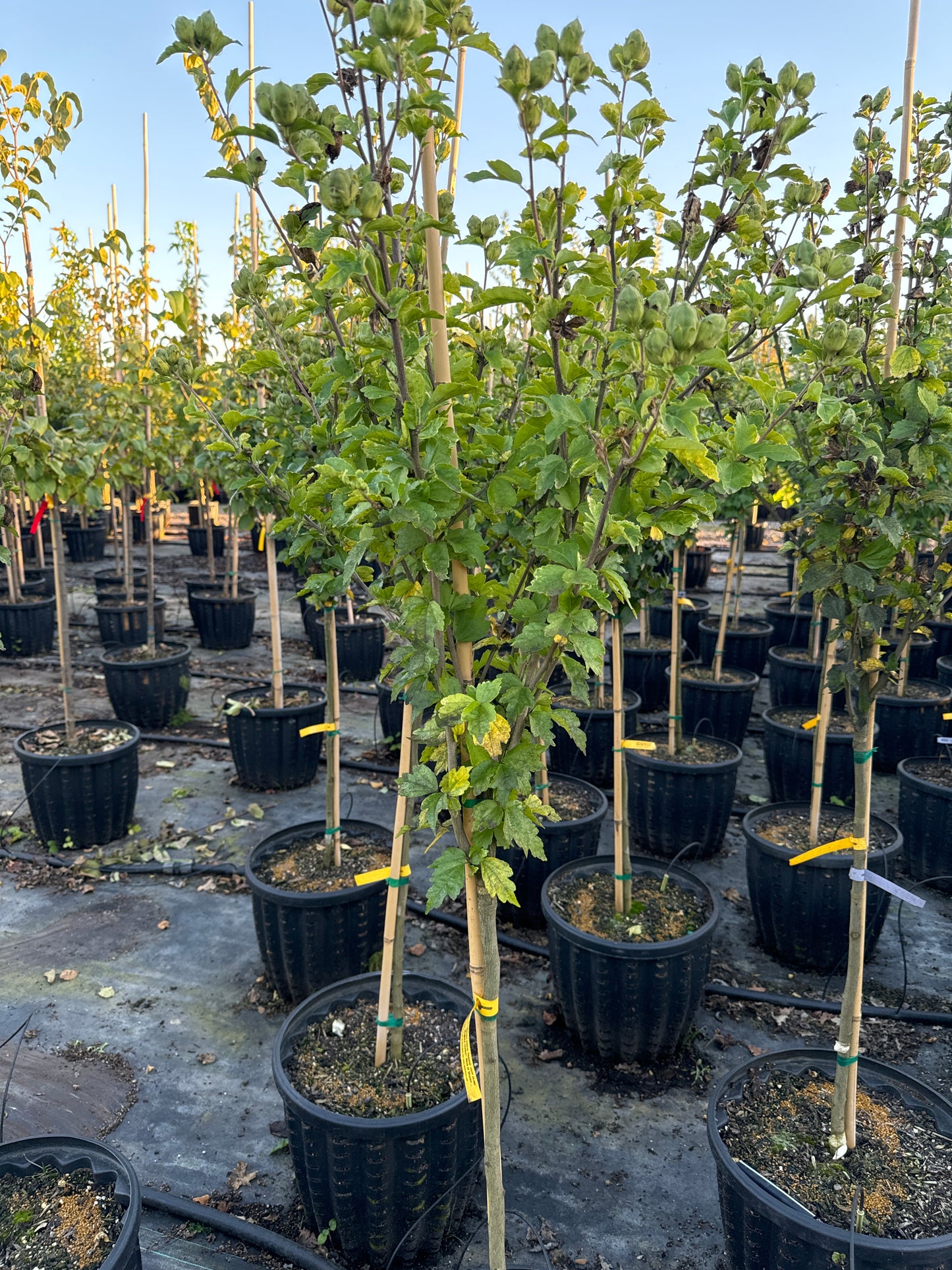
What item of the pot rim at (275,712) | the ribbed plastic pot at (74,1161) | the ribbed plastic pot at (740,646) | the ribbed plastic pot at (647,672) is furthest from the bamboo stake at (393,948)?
the ribbed plastic pot at (740,646)

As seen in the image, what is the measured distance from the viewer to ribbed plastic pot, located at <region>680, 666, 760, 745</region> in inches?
235

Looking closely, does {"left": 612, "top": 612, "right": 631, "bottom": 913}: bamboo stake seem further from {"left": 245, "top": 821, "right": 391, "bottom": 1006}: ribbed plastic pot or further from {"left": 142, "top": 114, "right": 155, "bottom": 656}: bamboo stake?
{"left": 142, "top": 114, "right": 155, "bottom": 656}: bamboo stake

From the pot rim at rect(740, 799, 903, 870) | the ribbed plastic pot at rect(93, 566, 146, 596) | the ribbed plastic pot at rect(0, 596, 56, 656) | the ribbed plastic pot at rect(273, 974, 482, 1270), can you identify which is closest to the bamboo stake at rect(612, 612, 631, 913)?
the pot rim at rect(740, 799, 903, 870)

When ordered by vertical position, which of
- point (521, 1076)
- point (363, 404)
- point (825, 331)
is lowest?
point (521, 1076)

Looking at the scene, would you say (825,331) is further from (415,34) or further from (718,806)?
(718,806)

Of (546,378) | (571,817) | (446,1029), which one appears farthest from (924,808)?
(546,378)

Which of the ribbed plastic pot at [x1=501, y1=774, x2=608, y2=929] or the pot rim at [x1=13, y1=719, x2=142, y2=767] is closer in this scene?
the ribbed plastic pot at [x1=501, y1=774, x2=608, y2=929]

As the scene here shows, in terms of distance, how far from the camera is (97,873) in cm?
450

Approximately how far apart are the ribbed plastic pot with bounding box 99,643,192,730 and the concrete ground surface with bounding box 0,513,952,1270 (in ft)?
4.31

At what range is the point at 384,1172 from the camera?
2215 mm

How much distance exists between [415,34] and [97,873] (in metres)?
4.40

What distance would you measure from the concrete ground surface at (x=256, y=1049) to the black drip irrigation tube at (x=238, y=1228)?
4 cm

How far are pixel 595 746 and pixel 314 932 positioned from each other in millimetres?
2747

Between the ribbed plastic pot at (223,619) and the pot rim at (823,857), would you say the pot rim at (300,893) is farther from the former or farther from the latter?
the ribbed plastic pot at (223,619)
